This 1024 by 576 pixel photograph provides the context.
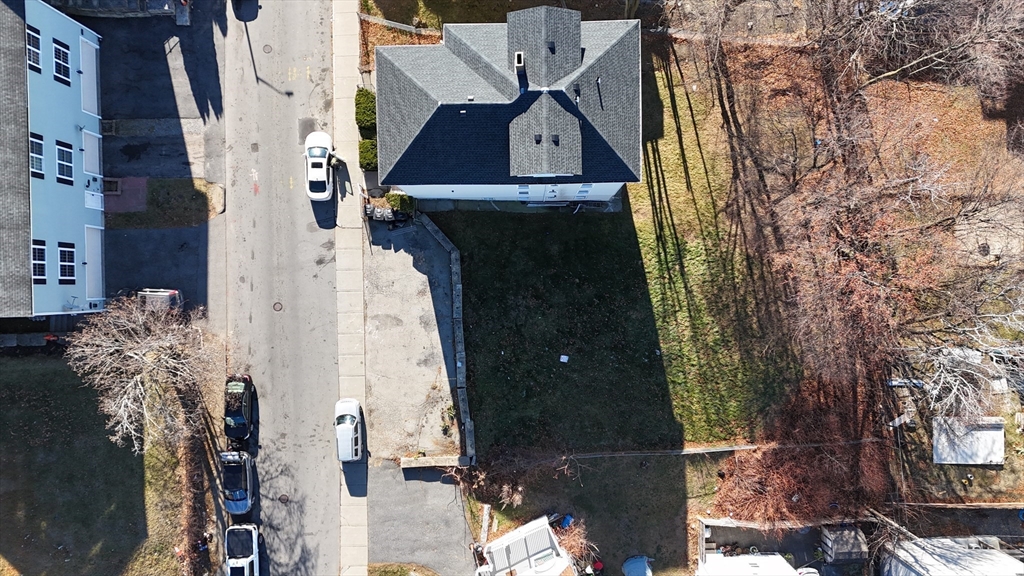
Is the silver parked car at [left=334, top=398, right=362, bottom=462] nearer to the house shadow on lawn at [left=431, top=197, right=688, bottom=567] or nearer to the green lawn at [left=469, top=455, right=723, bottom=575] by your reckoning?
the house shadow on lawn at [left=431, top=197, right=688, bottom=567]

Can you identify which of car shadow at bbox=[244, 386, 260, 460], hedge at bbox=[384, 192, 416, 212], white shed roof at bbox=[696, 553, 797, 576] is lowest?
white shed roof at bbox=[696, 553, 797, 576]

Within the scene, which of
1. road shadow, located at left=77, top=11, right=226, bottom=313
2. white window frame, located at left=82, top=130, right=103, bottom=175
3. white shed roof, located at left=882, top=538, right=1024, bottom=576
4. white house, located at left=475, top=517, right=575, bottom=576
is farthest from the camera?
road shadow, located at left=77, top=11, right=226, bottom=313

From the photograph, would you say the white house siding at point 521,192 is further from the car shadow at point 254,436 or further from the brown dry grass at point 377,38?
the car shadow at point 254,436

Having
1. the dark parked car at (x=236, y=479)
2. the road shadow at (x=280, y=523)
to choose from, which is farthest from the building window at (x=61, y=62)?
the road shadow at (x=280, y=523)

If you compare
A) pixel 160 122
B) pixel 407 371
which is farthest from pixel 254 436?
pixel 160 122

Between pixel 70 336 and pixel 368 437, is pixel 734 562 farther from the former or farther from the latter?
pixel 70 336

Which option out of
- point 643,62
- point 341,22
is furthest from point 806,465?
point 341,22

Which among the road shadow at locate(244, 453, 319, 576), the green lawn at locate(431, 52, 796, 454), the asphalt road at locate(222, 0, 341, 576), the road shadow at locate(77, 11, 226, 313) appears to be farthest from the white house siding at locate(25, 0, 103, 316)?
the green lawn at locate(431, 52, 796, 454)
